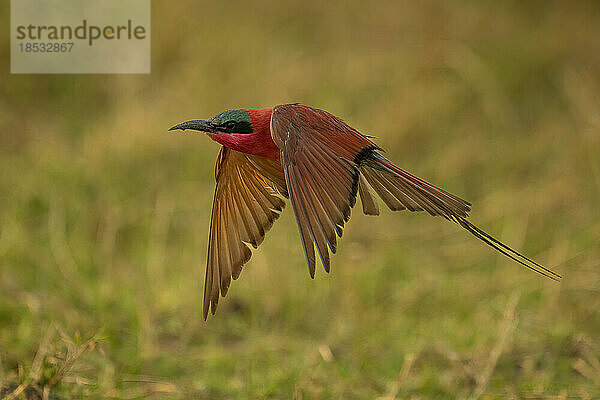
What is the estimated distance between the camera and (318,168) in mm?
1716

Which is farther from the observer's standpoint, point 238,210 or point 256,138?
point 238,210

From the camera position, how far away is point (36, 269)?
12.7ft

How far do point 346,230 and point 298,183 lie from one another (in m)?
2.74

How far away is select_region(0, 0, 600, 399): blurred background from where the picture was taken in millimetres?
3084

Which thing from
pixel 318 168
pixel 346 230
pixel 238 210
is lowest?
pixel 346 230

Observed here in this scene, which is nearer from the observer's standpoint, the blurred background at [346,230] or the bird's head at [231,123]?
the bird's head at [231,123]

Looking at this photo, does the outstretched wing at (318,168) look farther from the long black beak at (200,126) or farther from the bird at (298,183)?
the long black beak at (200,126)

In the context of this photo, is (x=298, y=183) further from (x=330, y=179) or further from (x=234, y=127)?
(x=234, y=127)

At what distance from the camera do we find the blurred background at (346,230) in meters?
3.08
